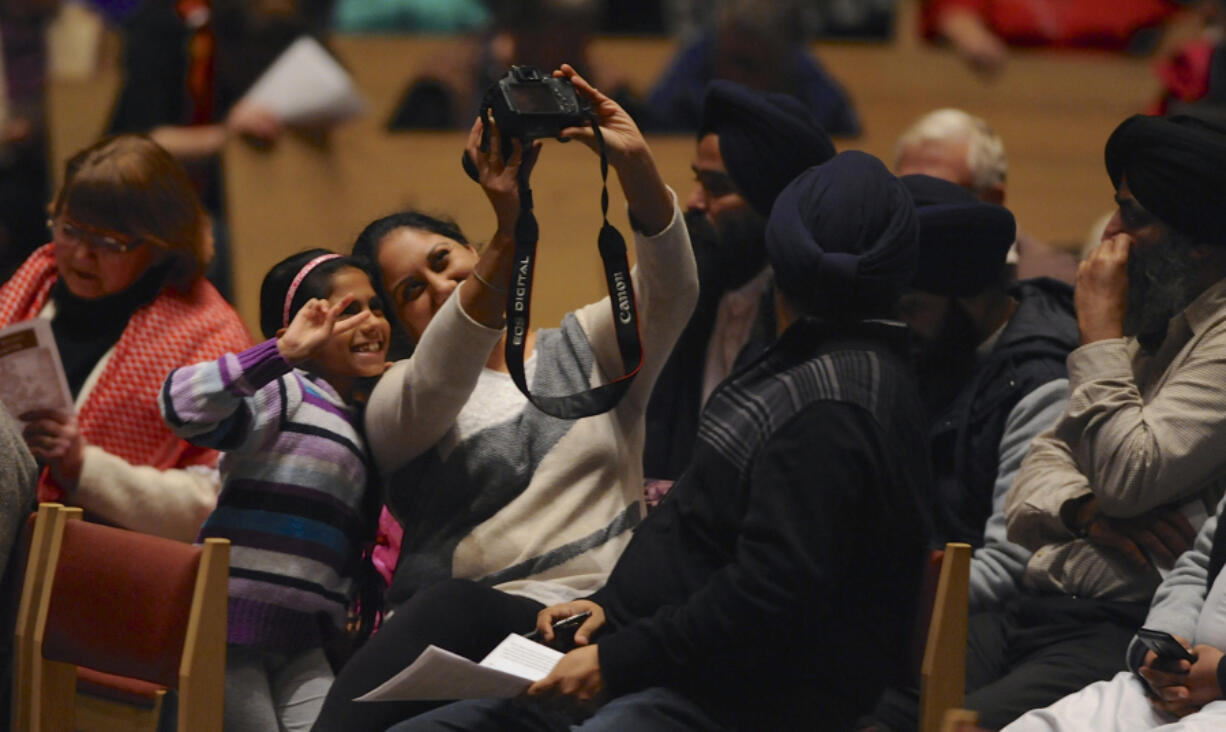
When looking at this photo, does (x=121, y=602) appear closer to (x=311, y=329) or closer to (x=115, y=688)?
(x=115, y=688)

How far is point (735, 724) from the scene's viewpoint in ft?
7.16

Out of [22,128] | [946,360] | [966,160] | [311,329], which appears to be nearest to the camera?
[311,329]

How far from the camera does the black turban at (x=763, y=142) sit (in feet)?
10.5

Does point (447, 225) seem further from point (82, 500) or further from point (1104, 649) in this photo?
point (1104, 649)

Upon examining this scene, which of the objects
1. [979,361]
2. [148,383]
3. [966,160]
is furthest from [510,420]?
[966,160]

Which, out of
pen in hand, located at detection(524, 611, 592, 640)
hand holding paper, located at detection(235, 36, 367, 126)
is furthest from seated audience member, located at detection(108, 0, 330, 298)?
pen in hand, located at detection(524, 611, 592, 640)

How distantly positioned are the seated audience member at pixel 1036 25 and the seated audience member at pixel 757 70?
22.1 inches

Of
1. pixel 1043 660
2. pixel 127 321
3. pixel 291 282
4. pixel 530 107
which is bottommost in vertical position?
pixel 1043 660

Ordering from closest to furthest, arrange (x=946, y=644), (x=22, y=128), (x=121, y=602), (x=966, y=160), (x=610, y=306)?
1. (x=946, y=644)
2. (x=121, y=602)
3. (x=610, y=306)
4. (x=966, y=160)
5. (x=22, y=128)

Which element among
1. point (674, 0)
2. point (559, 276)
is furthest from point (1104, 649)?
point (674, 0)

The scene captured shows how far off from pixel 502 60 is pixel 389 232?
1677 millimetres

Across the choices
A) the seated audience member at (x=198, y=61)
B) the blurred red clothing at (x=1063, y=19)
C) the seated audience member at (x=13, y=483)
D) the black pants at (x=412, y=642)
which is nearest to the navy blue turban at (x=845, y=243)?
the black pants at (x=412, y=642)

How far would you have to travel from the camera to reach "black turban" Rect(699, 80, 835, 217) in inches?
126

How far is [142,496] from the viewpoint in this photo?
9.76 ft
